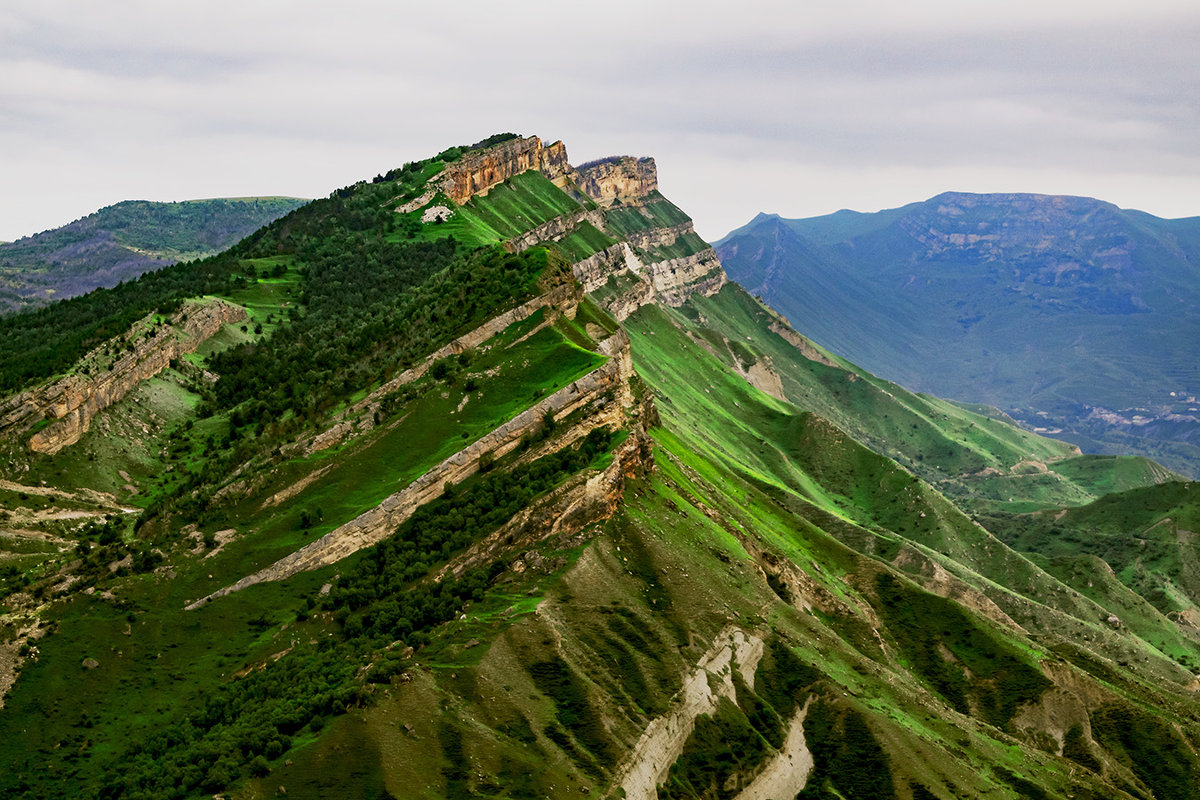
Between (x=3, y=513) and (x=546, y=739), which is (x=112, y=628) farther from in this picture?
(x=546, y=739)

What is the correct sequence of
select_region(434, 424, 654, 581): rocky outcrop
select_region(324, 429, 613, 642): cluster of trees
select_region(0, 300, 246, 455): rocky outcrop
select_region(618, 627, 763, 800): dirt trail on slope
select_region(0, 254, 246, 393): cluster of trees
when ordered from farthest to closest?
select_region(0, 254, 246, 393): cluster of trees
select_region(0, 300, 246, 455): rocky outcrop
select_region(434, 424, 654, 581): rocky outcrop
select_region(324, 429, 613, 642): cluster of trees
select_region(618, 627, 763, 800): dirt trail on slope

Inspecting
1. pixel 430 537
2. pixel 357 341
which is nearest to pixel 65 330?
pixel 357 341

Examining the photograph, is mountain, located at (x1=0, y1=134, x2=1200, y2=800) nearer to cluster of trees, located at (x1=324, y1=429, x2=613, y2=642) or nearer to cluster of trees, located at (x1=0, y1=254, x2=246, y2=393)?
cluster of trees, located at (x1=324, y1=429, x2=613, y2=642)

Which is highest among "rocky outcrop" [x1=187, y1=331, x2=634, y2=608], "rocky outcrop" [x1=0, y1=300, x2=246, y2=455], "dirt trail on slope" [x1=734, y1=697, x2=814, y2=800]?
"rocky outcrop" [x1=0, y1=300, x2=246, y2=455]

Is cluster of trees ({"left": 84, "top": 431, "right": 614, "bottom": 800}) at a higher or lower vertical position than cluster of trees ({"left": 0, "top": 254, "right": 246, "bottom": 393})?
lower

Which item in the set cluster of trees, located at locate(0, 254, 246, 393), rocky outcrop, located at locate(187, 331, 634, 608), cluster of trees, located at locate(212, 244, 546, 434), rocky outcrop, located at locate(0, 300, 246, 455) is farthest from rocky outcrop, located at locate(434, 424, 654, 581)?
cluster of trees, located at locate(0, 254, 246, 393)

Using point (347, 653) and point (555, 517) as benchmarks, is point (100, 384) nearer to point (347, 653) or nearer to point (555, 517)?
point (347, 653)

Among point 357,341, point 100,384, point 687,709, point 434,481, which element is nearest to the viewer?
point 687,709
